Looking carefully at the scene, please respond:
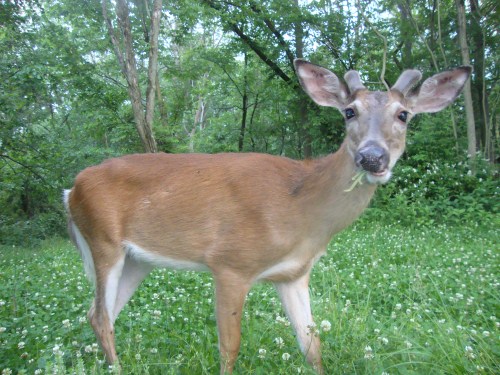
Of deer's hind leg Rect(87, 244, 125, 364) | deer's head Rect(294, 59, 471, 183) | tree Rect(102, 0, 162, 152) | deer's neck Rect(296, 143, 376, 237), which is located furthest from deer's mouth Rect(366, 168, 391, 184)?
tree Rect(102, 0, 162, 152)

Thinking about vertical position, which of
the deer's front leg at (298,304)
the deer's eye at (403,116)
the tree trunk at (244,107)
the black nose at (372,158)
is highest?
the deer's eye at (403,116)

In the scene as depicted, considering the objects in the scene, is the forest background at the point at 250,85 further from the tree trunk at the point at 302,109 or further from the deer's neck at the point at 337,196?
the deer's neck at the point at 337,196

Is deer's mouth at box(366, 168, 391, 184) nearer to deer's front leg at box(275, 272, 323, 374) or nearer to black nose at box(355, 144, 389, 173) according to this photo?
black nose at box(355, 144, 389, 173)

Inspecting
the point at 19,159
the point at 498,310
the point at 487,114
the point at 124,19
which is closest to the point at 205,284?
the point at 498,310

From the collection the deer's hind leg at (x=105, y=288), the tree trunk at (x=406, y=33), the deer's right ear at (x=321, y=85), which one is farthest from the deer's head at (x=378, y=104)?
the tree trunk at (x=406, y=33)

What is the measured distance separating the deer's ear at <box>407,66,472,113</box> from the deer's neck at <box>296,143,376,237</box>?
2.25 ft

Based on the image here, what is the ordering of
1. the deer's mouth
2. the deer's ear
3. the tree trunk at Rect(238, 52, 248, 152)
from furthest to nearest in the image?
1. the tree trunk at Rect(238, 52, 248, 152)
2. the deer's ear
3. the deer's mouth

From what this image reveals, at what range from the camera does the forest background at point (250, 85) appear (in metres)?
10.1

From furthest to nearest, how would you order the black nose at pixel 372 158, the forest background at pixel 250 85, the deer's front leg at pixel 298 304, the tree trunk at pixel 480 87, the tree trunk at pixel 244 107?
the tree trunk at pixel 244 107
the tree trunk at pixel 480 87
the forest background at pixel 250 85
the deer's front leg at pixel 298 304
the black nose at pixel 372 158

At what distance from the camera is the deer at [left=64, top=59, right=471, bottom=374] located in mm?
3180

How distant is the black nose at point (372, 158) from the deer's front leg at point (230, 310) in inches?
44.0

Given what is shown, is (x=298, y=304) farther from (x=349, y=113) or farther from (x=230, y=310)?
(x=349, y=113)

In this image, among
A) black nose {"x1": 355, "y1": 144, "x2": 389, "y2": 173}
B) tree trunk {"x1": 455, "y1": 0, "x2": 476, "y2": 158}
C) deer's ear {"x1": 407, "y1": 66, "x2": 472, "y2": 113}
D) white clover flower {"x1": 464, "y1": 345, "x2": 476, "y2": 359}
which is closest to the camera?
white clover flower {"x1": 464, "y1": 345, "x2": 476, "y2": 359}

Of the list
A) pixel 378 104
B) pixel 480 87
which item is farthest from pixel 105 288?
pixel 480 87
